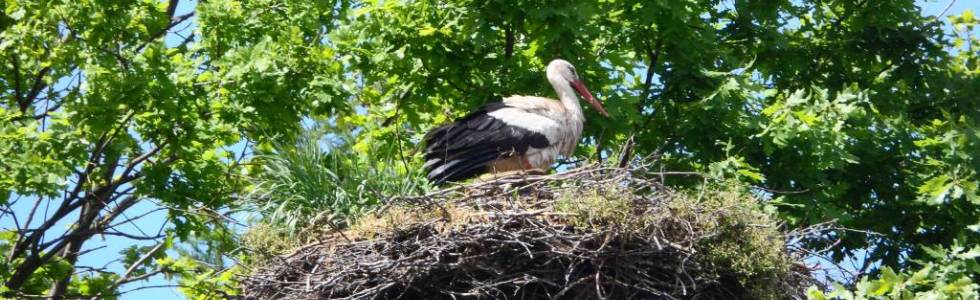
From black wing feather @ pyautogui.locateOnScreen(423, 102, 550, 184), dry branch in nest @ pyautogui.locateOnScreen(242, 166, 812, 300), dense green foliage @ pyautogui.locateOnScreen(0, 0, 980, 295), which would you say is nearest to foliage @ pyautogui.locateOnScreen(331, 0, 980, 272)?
dense green foliage @ pyautogui.locateOnScreen(0, 0, 980, 295)

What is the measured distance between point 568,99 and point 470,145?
1254 mm

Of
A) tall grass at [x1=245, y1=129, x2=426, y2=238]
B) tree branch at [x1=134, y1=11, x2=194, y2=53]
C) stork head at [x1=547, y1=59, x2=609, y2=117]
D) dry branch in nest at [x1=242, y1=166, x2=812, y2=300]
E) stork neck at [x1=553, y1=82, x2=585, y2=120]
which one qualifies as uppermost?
tree branch at [x1=134, y1=11, x2=194, y2=53]

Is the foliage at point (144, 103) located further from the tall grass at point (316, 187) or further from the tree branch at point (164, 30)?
the tall grass at point (316, 187)

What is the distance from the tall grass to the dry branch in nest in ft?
1.18

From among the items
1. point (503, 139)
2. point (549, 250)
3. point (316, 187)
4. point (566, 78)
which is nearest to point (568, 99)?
point (566, 78)

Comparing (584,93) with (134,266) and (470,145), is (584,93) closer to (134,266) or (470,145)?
(470,145)

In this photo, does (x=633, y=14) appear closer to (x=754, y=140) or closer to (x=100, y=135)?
(x=754, y=140)

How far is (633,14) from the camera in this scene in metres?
15.3

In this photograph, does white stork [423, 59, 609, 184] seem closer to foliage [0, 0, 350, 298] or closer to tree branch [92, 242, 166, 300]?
foliage [0, 0, 350, 298]

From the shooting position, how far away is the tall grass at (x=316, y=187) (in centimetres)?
1130

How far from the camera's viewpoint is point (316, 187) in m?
11.4

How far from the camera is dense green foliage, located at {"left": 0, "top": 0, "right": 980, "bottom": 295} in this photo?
47.3 ft

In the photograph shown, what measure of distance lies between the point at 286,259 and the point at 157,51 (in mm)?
5024

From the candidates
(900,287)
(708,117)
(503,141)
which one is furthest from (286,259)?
(708,117)
